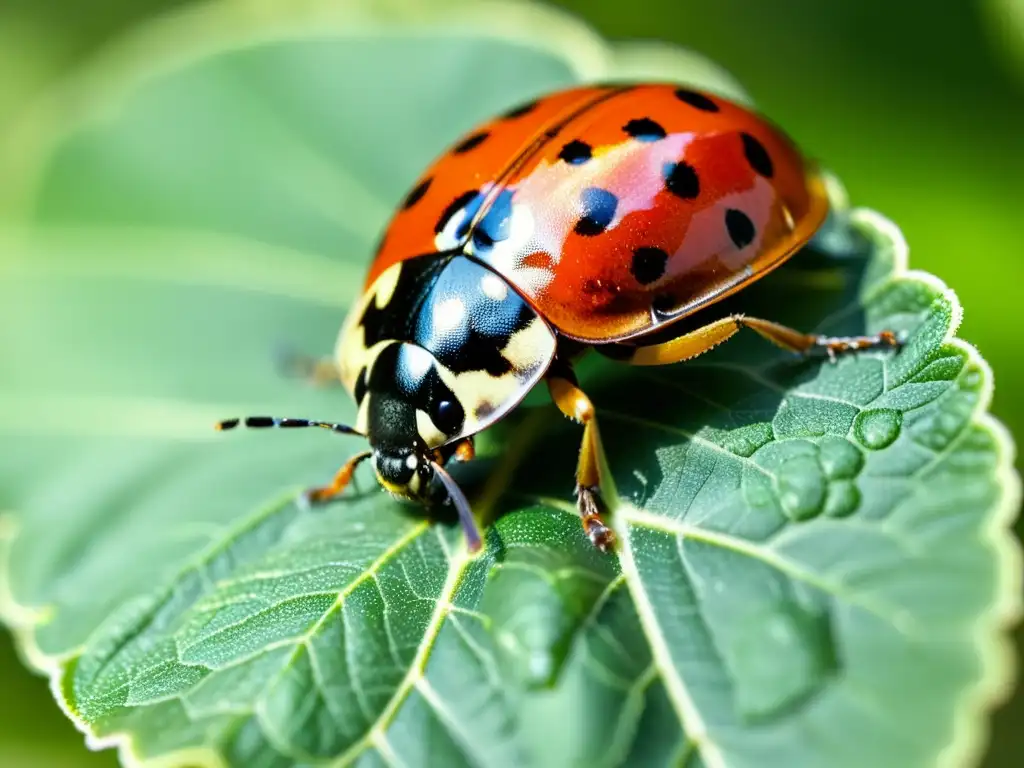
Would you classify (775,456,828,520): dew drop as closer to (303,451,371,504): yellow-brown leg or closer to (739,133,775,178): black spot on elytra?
(739,133,775,178): black spot on elytra

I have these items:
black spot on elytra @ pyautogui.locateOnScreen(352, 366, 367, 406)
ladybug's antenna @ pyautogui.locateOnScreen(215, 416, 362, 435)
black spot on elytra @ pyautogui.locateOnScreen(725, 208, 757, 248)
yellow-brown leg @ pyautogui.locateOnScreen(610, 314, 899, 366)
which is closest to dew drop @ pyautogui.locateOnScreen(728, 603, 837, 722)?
yellow-brown leg @ pyautogui.locateOnScreen(610, 314, 899, 366)

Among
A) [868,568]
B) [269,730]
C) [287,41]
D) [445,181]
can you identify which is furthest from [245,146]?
[868,568]

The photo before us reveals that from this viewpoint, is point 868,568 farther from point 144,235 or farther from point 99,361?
point 144,235

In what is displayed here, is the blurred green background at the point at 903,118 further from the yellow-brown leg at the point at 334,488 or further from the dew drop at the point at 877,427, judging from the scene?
the yellow-brown leg at the point at 334,488

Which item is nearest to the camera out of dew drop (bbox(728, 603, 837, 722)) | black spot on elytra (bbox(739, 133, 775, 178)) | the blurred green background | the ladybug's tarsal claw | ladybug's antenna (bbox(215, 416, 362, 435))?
dew drop (bbox(728, 603, 837, 722))

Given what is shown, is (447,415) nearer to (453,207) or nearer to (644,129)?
(453,207)

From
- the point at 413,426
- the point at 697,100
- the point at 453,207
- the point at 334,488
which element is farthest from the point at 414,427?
the point at 697,100
